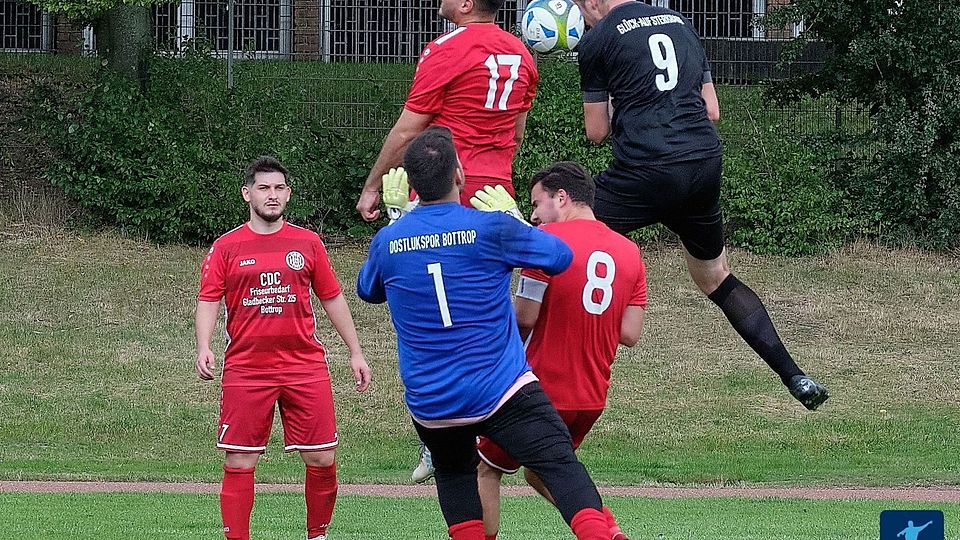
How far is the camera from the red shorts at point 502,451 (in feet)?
20.8

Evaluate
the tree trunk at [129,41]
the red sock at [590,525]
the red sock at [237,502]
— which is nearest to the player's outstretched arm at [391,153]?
the red sock at [237,502]

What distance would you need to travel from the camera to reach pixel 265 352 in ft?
24.5

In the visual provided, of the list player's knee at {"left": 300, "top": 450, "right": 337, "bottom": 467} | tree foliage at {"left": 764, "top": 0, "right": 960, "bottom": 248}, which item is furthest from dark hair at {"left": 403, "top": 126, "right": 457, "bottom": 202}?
tree foliage at {"left": 764, "top": 0, "right": 960, "bottom": 248}

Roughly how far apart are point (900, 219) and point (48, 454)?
11.5 metres

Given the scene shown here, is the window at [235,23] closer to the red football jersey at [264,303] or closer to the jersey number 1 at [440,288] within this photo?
the red football jersey at [264,303]

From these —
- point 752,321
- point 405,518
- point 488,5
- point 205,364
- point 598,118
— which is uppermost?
point 488,5

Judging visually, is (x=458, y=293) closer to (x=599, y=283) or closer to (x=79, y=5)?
(x=599, y=283)

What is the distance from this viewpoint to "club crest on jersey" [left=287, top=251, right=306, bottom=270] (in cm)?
754

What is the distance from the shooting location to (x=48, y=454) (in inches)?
488

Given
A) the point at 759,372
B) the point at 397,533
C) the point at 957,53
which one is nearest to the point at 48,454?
the point at 397,533

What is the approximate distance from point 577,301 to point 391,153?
135 centimetres

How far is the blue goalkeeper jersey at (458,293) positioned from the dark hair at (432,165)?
0.21 ft

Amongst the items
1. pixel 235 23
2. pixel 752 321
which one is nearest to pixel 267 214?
pixel 752 321

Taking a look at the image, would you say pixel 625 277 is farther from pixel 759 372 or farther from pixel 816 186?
pixel 816 186
